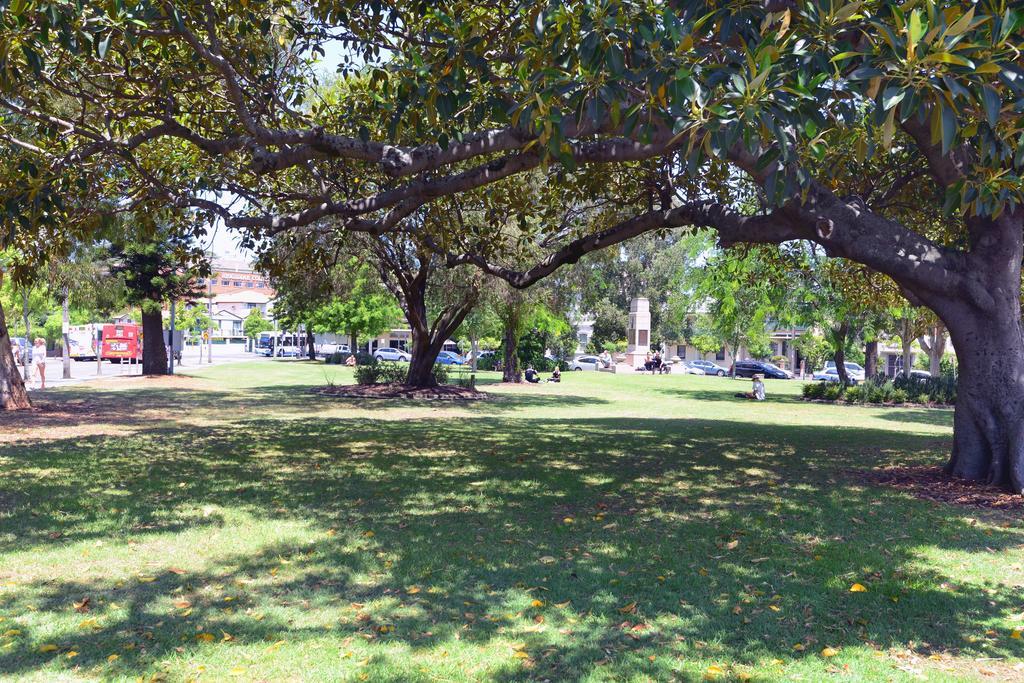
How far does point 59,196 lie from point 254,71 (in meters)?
3.25

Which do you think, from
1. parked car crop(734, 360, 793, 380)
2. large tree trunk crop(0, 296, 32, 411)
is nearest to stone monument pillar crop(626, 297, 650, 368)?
parked car crop(734, 360, 793, 380)

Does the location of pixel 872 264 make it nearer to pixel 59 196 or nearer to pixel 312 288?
pixel 59 196

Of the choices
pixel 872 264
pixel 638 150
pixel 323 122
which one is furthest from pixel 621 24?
pixel 323 122

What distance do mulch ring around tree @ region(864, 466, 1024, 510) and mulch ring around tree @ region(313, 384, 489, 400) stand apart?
16.7 meters

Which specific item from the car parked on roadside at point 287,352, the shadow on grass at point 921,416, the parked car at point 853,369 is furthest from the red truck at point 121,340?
the parked car at point 853,369

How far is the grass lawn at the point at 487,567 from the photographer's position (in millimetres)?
4156

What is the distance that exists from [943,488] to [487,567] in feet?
21.2

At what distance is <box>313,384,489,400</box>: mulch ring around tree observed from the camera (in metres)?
25.7

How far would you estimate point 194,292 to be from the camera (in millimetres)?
29750

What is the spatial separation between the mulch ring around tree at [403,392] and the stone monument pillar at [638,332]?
28.8m

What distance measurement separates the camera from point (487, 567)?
5805mm

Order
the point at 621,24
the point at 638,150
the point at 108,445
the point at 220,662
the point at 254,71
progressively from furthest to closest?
1. the point at 108,445
2. the point at 254,71
3. the point at 638,150
4. the point at 621,24
5. the point at 220,662

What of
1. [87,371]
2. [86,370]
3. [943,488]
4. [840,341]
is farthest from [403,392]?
[86,370]

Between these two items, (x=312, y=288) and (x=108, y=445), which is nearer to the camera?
(x=108, y=445)
